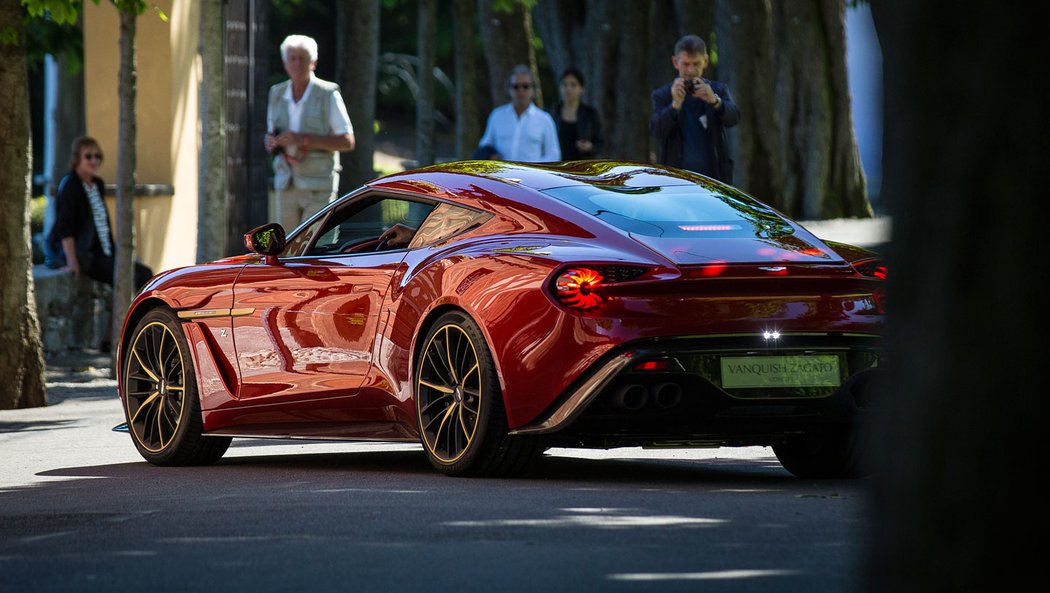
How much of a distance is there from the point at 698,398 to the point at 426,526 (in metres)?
1.46

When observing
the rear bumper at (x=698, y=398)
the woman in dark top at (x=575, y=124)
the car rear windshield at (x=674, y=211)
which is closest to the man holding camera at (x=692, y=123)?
the car rear windshield at (x=674, y=211)

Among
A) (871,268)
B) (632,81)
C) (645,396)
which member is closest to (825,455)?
(871,268)

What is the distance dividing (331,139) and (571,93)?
2.99 metres

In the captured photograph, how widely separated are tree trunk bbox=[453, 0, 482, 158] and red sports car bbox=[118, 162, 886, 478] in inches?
514

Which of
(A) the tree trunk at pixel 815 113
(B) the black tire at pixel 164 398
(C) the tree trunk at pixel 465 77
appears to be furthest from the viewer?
(A) the tree trunk at pixel 815 113

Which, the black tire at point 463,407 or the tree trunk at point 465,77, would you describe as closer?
the black tire at point 463,407

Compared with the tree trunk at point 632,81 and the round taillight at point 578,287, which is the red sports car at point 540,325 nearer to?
the round taillight at point 578,287

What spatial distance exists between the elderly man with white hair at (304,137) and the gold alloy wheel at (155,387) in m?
5.45

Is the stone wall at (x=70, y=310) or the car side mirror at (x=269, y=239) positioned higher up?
the car side mirror at (x=269, y=239)

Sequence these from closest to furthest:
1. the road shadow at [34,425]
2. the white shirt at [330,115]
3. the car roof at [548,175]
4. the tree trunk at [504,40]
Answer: the car roof at [548,175], the road shadow at [34,425], the white shirt at [330,115], the tree trunk at [504,40]

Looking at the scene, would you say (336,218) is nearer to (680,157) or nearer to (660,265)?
(660,265)

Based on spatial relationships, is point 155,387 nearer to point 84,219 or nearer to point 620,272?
point 620,272

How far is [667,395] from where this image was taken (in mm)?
7375

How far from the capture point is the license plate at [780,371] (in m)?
7.44
